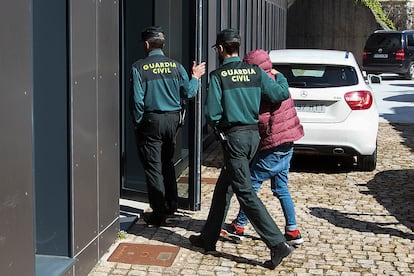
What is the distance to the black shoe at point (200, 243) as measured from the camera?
6.05 m

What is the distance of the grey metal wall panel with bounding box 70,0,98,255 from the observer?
16.4 feet

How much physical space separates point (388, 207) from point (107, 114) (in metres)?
3.55

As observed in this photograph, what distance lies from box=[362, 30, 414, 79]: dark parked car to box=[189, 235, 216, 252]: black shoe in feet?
74.1

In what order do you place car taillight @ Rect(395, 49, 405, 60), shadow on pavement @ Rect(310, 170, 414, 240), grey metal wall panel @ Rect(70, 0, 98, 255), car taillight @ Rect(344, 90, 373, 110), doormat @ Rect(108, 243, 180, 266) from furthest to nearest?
car taillight @ Rect(395, 49, 405, 60) < car taillight @ Rect(344, 90, 373, 110) < shadow on pavement @ Rect(310, 170, 414, 240) < doormat @ Rect(108, 243, 180, 266) < grey metal wall panel @ Rect(70, 0, 98, 255)

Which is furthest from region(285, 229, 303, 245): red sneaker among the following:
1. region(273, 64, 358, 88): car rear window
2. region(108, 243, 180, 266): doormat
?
region(273, 64, 358, 88): car rear window

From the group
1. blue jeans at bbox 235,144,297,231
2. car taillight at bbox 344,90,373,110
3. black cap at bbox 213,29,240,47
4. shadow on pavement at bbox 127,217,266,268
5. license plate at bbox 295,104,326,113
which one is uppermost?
black cap at bbox 213,29,240,47

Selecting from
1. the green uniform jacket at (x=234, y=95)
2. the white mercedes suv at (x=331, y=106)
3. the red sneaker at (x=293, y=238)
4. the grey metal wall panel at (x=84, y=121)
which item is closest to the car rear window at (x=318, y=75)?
the white mercedes suv at (x=331, y=106)

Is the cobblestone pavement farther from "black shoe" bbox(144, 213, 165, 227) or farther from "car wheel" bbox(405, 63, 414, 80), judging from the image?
"car wheel" bbox(405, 63, 414, 80)

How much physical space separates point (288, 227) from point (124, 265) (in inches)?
58.2

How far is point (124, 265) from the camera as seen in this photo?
225 inches

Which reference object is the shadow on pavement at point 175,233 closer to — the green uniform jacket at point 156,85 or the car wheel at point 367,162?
the green uniform jacket at point 156,85

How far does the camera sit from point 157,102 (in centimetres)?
654

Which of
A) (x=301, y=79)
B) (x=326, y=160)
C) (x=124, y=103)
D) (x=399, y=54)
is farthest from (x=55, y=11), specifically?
(x=399, y=54)

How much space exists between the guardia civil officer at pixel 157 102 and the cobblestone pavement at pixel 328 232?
1.65ft
